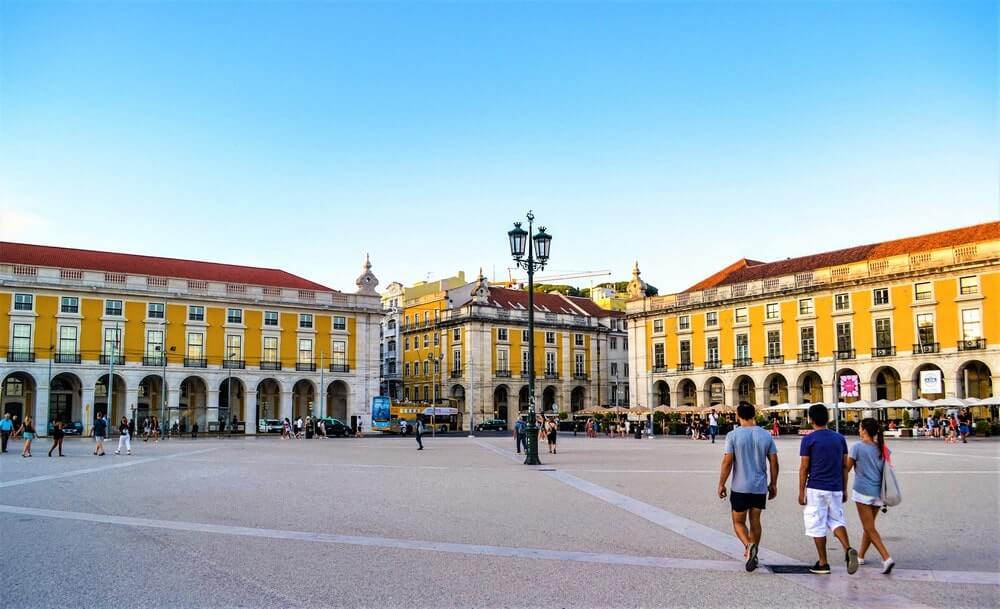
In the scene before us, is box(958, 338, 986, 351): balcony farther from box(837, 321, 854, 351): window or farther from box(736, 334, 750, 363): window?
box(736, 334, 750, 363): window

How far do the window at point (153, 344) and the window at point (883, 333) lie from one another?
49993mm

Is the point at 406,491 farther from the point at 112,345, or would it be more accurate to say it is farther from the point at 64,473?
the point at 112,345

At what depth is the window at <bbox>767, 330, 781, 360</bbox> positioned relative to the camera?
6412cm

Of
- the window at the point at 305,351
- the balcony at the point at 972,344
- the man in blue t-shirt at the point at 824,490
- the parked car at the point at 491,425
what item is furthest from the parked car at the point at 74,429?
the man in blue t-shirt at the point at 824,490

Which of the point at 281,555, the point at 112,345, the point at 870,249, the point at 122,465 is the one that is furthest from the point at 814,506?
the point at 870,249

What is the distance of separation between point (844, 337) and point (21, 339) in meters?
56.0

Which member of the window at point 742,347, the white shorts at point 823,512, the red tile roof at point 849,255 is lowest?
the white shorts at point 823,512

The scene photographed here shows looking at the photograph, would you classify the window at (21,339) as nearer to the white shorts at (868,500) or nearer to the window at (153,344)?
the window at (153,344)

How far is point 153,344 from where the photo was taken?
61469 millimetres

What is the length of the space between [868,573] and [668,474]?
1218 centimetres

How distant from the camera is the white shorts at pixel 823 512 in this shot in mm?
8375

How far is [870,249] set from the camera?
63.5 m

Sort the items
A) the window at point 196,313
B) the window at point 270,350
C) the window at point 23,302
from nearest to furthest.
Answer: the window at point 23,302 < the window at point 196,313 < the window at point 270,350

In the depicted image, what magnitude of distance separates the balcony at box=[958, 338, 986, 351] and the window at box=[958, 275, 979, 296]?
294cm
